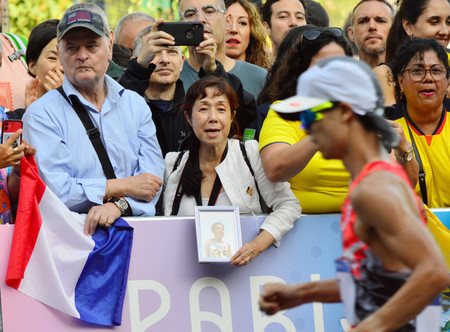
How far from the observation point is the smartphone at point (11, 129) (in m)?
5.17

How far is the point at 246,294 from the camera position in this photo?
18.5 ft

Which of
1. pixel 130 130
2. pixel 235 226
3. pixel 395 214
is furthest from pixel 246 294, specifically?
pixel 395 214

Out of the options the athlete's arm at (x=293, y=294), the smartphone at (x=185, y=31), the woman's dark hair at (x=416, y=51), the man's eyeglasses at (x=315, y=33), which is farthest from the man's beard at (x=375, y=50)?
the athlete's arm at (x=293, y=294)

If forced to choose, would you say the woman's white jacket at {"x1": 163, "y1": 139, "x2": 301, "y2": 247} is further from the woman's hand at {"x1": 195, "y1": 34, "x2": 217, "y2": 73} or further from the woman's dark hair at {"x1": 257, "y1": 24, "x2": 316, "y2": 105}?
the woman's hand at {"x1": 195, "y1": 34, "x2": 217, "y2": 73}

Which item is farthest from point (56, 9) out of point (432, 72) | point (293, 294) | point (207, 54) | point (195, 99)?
point (293, 294)

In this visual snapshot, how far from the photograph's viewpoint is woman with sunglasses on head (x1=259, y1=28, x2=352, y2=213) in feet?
17.8

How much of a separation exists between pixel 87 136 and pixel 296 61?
1.47 meters

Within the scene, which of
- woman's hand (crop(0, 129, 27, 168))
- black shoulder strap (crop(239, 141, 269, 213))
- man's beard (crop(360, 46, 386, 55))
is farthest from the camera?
man's beard (crop(360, 46, 386, 55))

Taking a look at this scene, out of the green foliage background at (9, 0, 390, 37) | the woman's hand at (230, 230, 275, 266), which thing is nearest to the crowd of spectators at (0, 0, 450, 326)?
the woman's hand at (230, 230, 275, 266)

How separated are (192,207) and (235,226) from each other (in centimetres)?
33

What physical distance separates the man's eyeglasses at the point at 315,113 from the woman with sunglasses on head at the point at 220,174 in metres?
2.46

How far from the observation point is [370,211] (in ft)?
9.62

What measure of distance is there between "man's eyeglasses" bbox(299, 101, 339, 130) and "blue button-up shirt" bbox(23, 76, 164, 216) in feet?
8.09

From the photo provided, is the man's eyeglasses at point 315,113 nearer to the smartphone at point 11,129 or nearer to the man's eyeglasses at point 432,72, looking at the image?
the smartphone at point 11,129
